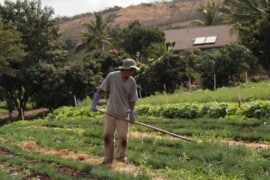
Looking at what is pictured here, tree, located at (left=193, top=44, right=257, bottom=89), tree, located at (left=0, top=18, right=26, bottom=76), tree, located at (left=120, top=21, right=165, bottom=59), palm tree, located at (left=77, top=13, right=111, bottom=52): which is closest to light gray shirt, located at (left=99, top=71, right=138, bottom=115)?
tree, located at (left=193, top=44, right=257, bottom=89)

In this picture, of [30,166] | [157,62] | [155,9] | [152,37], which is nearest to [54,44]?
[157,62]

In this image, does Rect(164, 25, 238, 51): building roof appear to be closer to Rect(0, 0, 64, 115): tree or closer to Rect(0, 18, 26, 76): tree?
Rect(0, 0, 64, 115): tree

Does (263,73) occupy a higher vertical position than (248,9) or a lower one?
lower

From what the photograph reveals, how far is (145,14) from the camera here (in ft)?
456

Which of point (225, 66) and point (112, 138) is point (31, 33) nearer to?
point (225, 66)

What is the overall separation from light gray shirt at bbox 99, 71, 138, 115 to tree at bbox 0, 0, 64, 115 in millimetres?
34616

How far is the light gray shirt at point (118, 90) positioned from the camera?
1012 centimetres

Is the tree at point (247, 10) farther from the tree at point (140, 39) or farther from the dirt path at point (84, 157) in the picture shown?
the dirt path at point (84, 157)

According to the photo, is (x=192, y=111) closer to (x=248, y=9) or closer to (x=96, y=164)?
(x=96, y=164)

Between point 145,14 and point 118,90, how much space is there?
428 feet

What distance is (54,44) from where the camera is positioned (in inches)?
1823

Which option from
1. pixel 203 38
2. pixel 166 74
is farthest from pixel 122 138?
pixel 203 38

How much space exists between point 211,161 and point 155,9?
440 ft

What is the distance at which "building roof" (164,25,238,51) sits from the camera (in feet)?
192
